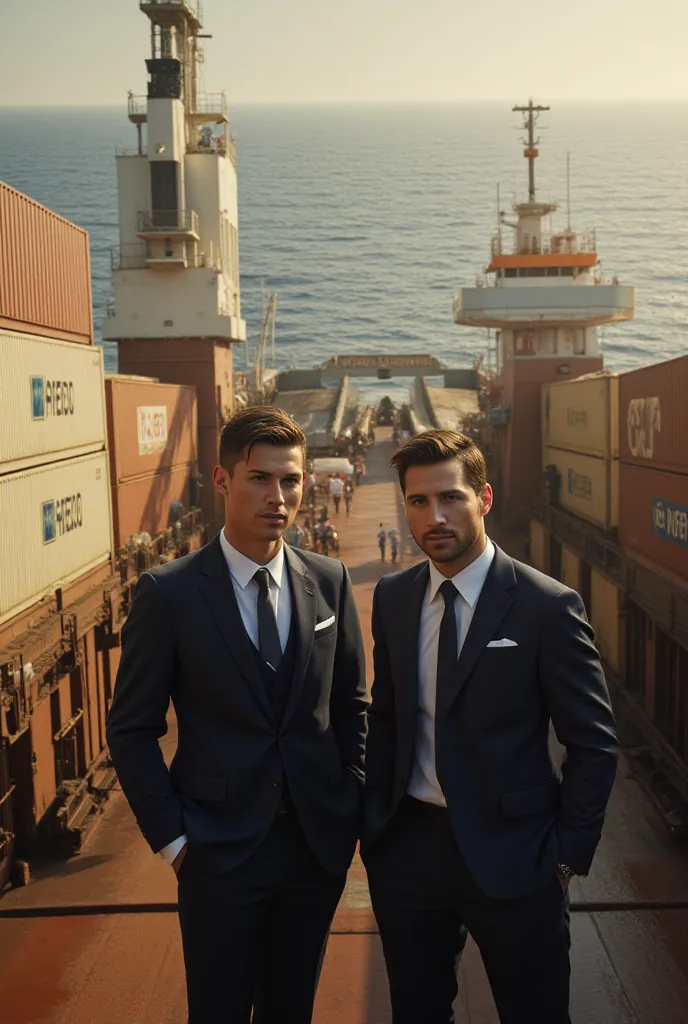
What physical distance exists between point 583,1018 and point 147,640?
195 inches

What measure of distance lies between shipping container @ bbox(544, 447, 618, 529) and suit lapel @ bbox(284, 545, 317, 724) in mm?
16044

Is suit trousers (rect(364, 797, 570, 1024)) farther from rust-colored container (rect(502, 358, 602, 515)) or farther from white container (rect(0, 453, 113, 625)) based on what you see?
rust-colored container (rect(502, 358, 602, 515))

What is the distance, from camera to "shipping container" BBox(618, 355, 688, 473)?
554 inches

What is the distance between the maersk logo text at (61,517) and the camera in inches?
527

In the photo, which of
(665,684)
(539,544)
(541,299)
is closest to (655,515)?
(665,684)

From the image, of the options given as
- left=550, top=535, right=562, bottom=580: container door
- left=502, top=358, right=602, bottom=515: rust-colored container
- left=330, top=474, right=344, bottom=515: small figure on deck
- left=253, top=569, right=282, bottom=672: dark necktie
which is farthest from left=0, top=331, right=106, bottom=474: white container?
left=502, top=358, right=602, bottom=515: rust-colored container

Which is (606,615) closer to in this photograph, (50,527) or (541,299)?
(50,527)

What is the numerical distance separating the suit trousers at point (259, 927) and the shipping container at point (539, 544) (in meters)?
21.5

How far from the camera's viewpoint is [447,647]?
4.05 m

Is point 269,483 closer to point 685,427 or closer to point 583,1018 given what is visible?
point 583,1018

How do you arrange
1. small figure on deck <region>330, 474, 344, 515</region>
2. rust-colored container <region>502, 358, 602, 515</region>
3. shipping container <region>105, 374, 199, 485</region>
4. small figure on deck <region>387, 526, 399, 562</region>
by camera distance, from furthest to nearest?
1. rust-colored container <region>502, 358, 602, 515</region>
2. small figure on deck <region>330, 474, 344, 515</region>
3. small figure on deck <region>387, 526, 399, 562</region>
4. shipping container <region>105, 374, 199, 485</region>

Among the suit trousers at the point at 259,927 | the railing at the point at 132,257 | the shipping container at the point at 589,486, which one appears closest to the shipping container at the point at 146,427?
the railing at the point at 132,257

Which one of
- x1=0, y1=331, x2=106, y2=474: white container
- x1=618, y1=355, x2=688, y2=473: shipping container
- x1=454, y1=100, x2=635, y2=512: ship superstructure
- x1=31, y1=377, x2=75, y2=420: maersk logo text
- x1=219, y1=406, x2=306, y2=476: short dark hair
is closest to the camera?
x1=219, y1=406, x2=306, y2=476: short dark hair

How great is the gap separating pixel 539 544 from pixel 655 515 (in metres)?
11.6
